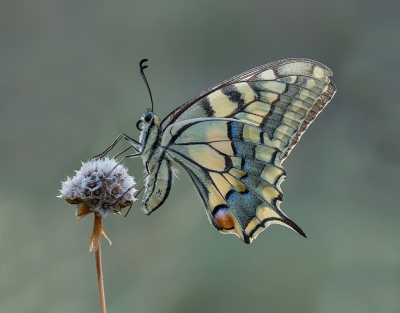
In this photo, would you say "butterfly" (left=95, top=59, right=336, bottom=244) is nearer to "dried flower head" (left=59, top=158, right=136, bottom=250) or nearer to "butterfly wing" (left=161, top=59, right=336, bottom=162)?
"butterfly wing" (left=161, top=59, right=336, bottom=162)

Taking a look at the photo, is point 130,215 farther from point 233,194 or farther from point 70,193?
point 70,193

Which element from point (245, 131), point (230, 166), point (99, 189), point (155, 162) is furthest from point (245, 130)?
point (99, 189)

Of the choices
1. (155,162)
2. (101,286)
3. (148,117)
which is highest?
(148,117)

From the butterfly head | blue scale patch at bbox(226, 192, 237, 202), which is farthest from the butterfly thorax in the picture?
blue scale patch at bbox(226, 192, 237, 202)

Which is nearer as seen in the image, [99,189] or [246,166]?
[99,189]

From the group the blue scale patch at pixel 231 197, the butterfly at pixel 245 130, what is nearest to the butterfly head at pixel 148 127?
the butterfly at pixel 245 130

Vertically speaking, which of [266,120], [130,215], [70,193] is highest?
[130,215]

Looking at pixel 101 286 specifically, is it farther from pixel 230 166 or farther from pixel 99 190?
pixel 230 166

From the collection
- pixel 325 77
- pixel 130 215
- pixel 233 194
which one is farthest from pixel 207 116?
pixel 130 215
